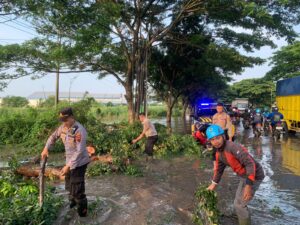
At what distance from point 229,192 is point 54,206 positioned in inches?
152

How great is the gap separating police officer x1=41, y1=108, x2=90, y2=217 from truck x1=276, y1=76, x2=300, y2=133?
16.6m

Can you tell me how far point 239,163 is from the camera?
5.60m

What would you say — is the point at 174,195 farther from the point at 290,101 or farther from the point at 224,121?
the point at 290,101

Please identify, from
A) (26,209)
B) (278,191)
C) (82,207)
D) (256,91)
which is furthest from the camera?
(256,91)

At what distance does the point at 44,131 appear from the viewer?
18.6 meters

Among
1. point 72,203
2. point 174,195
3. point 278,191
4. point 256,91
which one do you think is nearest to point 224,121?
point 278,191

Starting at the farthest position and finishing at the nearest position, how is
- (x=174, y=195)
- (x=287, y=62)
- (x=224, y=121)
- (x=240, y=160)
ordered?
(x=287, y=62), (x=224, y=121), (x=174, y=195), (x=240, y=160)

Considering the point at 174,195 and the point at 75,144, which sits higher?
the point at 75,144

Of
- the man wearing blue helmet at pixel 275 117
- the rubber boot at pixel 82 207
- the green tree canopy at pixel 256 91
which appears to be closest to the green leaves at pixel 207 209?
the rubber boot at pixel 82 207

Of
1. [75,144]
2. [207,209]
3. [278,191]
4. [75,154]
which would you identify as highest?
[75,144]

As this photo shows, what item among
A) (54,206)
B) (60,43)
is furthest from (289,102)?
(54,206)

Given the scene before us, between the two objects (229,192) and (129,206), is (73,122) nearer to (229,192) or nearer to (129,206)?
(129,206)

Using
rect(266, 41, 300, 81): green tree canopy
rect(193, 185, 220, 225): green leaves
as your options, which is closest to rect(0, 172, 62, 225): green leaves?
rect(193, 185, 220, 225): green leaves

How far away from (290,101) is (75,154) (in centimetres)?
1805
